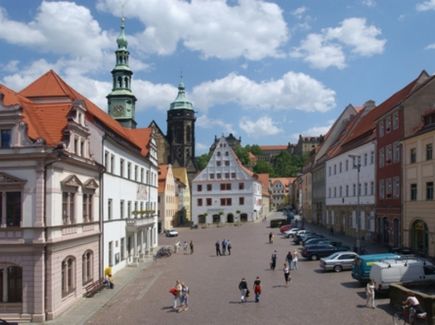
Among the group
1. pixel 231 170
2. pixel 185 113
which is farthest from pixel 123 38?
pixel 185 113

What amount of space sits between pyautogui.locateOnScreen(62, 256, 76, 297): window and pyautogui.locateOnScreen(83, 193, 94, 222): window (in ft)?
10.9

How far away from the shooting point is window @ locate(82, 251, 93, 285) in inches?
1149

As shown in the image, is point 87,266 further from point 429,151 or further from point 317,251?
point 429,151

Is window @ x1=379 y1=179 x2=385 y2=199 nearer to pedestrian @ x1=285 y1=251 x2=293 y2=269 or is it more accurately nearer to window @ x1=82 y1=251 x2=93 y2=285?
pedestrian @ x1=285 y1=251 x2=293 y2=269

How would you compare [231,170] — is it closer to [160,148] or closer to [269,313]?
[160,148]

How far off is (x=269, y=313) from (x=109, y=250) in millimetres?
15506

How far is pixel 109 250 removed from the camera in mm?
35469

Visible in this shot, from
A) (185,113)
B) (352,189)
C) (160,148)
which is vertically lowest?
(352,189)

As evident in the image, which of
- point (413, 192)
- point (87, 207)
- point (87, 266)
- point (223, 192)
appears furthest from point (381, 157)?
point (223, 192)

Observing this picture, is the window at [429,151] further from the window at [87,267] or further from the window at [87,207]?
the window at [87,267]

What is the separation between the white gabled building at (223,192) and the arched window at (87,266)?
66913 millimetres

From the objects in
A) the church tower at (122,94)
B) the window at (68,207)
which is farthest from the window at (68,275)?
the church tower at (122,94)

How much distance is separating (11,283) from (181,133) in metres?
114

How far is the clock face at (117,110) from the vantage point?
69.0m
